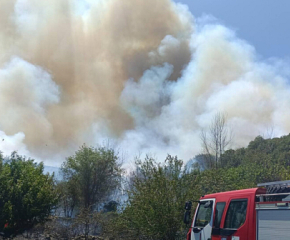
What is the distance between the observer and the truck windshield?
8.16 meters

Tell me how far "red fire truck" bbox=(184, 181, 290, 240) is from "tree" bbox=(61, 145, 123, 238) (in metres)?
20.8

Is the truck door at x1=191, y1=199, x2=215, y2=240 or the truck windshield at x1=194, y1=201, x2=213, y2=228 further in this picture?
the truck windshield at x1=194, y1=201, x2=213, y2=228

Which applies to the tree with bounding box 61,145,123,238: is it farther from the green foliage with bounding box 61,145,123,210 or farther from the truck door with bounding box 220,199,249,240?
the truck door with bounding box 220,199,249,240

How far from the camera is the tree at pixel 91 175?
28.6 metres

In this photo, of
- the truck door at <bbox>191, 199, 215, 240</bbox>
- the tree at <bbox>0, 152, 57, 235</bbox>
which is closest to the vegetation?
the tree at <bbox>0, 152, 57, 235</bbox>

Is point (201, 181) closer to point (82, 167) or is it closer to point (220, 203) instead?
point (220, 203)

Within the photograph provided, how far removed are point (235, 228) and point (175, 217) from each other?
6.45m

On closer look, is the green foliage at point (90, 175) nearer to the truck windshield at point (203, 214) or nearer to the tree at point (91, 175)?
the tree at point (91, 175)

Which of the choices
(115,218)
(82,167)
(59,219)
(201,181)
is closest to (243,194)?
(201,181)

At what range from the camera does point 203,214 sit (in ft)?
27.8

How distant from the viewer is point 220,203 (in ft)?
25.6

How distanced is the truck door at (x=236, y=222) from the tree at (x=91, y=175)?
21713 millimetres

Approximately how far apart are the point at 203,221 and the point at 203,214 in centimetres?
18

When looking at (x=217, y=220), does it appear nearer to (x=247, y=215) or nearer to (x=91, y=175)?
(x=247, y=215)
